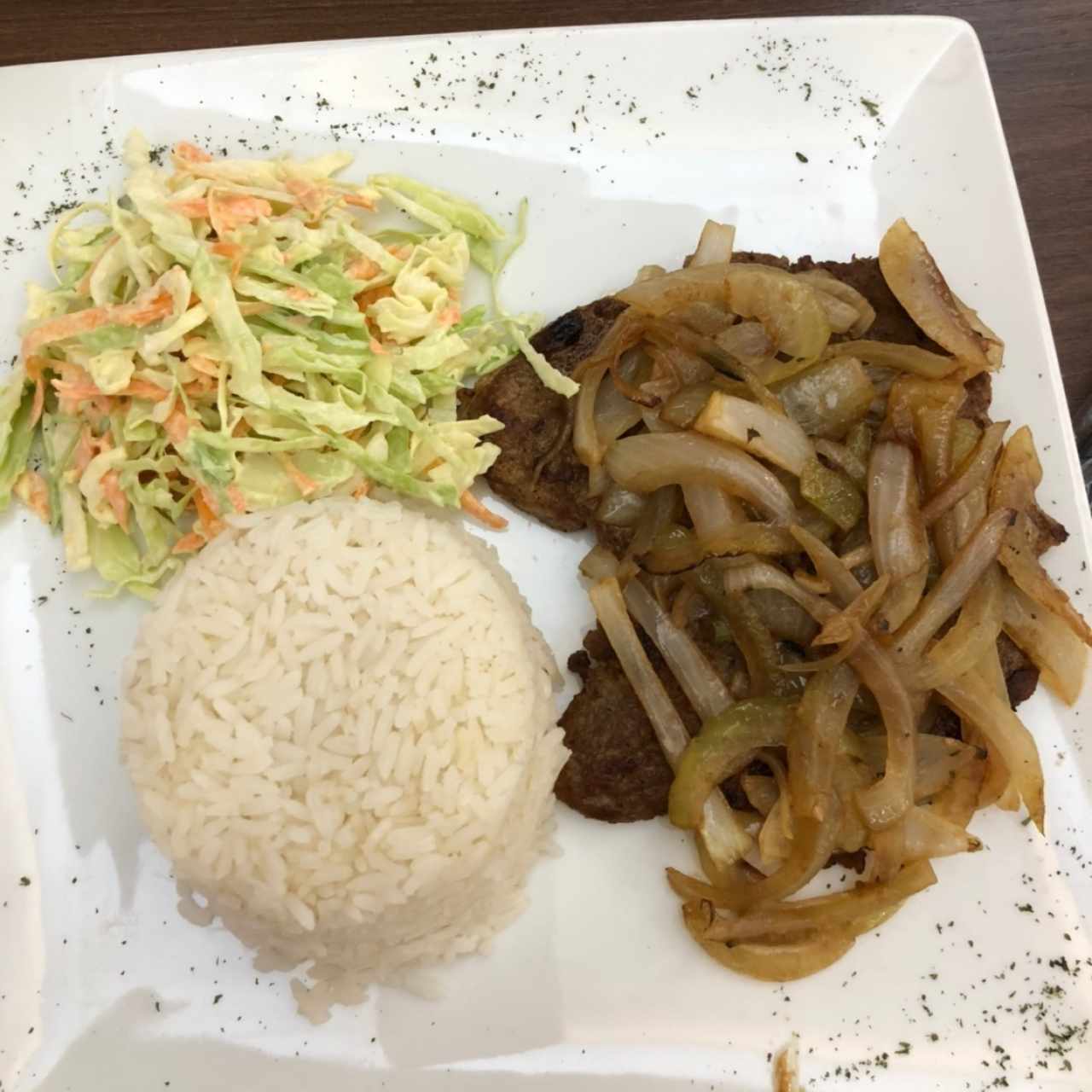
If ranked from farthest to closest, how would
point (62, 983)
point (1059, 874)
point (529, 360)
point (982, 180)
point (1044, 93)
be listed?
point (1044, 93), point (982, 180), point (529, 360), point (1059, 874), point (62, 983)

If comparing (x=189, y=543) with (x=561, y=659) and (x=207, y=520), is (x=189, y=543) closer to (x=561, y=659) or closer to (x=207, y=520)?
(x=207, y=520)

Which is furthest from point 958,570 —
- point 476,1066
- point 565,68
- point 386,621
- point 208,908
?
point 208,908

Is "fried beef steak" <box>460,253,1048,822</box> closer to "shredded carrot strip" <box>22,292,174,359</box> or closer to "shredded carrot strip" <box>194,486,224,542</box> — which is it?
"shredded carrot strip" <box>194,486,224,542</box>

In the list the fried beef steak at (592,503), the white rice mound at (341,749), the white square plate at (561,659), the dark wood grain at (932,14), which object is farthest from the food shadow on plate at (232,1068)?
the dark wood grain at (932,14)

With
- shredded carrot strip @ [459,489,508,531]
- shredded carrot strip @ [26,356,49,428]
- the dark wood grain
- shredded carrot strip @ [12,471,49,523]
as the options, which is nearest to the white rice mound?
shredded carrot strip @ [459,489,508,531]

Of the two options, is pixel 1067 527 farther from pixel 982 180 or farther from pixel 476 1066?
pixel 476 1066

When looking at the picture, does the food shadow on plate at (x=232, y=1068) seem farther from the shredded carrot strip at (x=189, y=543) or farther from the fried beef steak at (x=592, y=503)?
the shredded carrot strip at (x=189, y=543)
